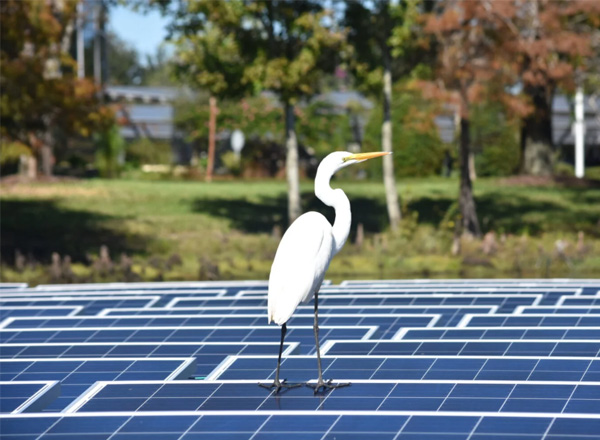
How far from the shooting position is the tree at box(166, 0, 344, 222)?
93.2ft

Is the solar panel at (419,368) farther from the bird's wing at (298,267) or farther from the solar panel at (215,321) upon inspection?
the solar panel at (215,321)

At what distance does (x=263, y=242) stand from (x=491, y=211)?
8619 mm

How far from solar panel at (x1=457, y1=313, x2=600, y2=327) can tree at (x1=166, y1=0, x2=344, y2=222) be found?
14070 millimetres

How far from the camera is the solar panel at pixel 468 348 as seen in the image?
41.5ft

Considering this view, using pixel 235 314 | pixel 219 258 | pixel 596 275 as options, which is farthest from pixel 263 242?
pixel 235 314

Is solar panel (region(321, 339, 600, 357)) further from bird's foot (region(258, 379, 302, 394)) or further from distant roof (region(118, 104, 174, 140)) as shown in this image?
distant roof (region(118, 104, 174, 140))

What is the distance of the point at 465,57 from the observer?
28.4 meters

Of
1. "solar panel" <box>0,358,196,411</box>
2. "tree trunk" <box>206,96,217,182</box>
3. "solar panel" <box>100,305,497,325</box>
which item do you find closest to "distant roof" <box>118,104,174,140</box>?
"tree trunk" <box>206,96,217,182</box>

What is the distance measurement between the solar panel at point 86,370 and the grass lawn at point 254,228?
12.1 meters

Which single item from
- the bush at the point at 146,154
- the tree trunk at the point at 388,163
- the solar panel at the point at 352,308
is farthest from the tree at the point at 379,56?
the bush at the point at 146,154

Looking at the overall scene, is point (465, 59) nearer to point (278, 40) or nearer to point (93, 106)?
point (278, 40)

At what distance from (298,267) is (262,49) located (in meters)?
19.5

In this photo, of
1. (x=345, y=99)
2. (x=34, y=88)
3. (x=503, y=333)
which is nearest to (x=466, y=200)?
(x=34, y=88)

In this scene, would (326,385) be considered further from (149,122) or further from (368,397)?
(149,122)
